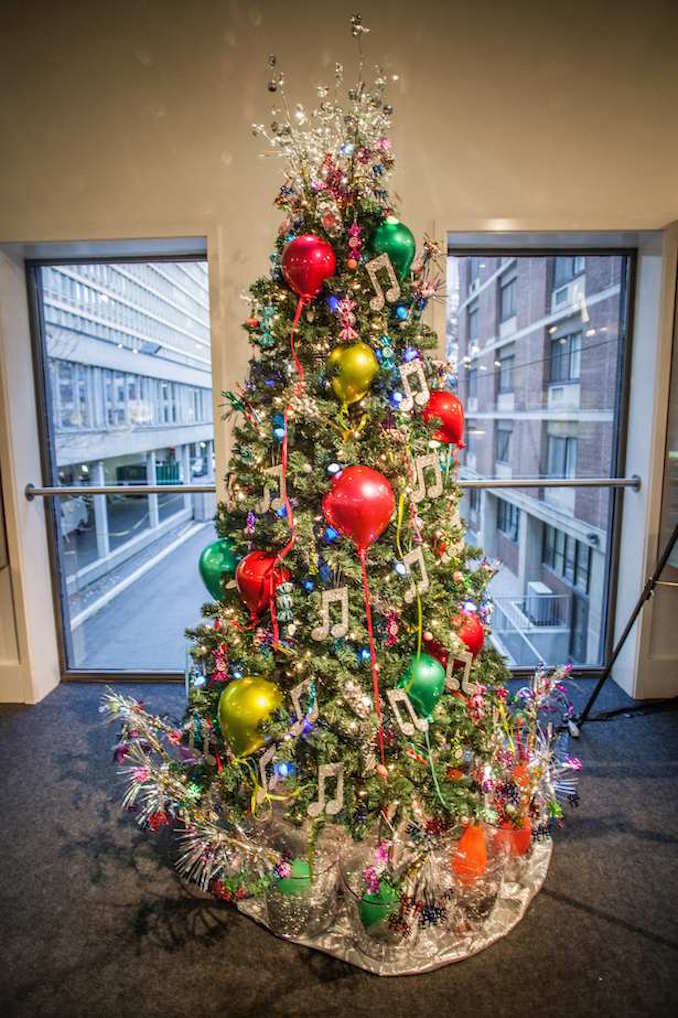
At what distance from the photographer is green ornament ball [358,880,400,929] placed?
1472 mm

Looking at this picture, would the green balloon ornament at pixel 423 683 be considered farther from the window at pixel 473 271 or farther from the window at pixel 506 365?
the window at pixel 473 271

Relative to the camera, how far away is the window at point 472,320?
2891mm

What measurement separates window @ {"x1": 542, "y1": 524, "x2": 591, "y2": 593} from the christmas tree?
1.68 meters

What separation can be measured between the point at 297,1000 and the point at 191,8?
3.76 m

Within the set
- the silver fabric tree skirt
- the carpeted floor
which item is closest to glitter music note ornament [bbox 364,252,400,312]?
the silver fabric tree skirt

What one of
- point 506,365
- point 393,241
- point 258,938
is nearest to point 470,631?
point 258,938

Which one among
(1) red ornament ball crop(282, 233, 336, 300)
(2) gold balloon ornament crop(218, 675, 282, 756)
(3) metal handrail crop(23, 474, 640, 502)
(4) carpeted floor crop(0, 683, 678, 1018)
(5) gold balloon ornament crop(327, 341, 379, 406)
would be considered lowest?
(4) carpeted floor crop(0, 683, 678, 1018)

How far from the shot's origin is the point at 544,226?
2500 mm

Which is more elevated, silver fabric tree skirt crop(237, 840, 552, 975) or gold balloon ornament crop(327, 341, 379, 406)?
gold balloon ornament crop(327, 341, 379, 406)

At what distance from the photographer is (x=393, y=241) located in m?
1.57

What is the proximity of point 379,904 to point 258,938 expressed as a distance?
0.41 metres

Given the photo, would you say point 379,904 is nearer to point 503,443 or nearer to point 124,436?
point 503,443

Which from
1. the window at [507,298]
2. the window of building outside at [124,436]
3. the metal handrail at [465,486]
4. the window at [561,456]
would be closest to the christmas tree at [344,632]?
the metal handrail at [465,486]

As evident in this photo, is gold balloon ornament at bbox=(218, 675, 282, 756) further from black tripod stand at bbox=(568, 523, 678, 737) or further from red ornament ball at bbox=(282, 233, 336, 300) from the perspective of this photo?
black tripod stand at bbox=(568, 523, 678, 737)
